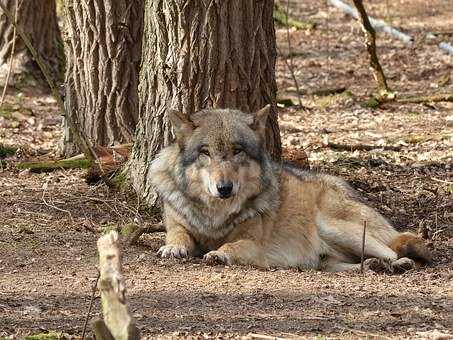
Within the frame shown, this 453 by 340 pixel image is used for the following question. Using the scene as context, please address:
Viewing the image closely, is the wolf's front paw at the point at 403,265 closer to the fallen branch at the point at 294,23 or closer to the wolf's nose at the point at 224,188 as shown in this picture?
the wolf's nose at the point at 224,188

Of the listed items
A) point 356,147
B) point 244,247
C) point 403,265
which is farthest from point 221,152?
point 356,147

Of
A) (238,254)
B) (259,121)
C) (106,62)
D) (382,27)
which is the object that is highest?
(382,27)

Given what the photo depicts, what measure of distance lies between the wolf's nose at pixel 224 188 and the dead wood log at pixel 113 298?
10.7 ft

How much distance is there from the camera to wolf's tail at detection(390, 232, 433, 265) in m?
8.09

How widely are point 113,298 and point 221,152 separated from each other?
370cm

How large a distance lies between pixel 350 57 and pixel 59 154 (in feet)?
30.3

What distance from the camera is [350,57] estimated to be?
19.0 metres

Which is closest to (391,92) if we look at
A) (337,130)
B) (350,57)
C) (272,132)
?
(337,130)

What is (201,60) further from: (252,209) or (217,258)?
(217,258)

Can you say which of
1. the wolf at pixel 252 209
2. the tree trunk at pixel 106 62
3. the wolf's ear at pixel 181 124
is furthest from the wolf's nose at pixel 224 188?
the tree trunk at pixel 106 62

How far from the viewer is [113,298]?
418cm

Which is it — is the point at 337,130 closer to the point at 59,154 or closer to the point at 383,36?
the point at 59,154

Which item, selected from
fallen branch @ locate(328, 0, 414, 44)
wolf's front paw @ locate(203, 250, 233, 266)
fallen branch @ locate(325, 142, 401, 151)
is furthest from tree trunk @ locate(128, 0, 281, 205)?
fallen branch @ locate(328, 0, 414, 44)

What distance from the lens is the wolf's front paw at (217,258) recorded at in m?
7.55
